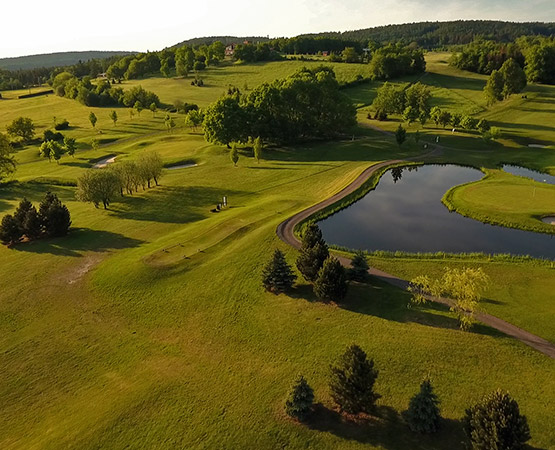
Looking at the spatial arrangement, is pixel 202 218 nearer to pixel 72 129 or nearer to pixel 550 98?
pixel 72 129

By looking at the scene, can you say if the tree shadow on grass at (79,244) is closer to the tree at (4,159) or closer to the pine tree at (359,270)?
the pine tree at (359,270)

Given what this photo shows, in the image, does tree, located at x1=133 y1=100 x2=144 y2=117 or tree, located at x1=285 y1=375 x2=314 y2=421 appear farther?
tree, located at x1=133 y1=100 x2=144 y2=117

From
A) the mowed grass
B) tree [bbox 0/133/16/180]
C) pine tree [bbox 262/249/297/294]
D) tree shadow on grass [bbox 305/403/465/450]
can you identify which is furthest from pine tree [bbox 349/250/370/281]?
tree [bbox 0/133/16/180]

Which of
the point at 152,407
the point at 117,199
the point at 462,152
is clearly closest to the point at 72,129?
the point at 117,199

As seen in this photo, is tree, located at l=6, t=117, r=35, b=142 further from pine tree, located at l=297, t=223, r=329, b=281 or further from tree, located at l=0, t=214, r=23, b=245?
pine tree, located at l=297, t=223, r=329, b=281

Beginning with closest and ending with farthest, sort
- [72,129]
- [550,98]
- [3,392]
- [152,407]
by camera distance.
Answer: [152,407] → [3,392] → [550,98] → [72,129]

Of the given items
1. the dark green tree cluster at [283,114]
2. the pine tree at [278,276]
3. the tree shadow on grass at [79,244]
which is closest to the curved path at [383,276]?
the pine tree at [278,276]
